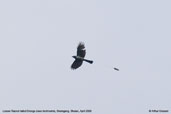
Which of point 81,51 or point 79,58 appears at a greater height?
point 81,51

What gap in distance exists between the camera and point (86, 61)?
35812mm

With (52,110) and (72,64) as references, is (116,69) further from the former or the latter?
(52,110)

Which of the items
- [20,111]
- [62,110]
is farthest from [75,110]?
[20,111]

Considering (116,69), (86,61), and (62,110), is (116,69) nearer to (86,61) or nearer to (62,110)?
(86,61)

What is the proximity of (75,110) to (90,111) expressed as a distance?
32.0 inches

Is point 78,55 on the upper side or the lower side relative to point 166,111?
upper

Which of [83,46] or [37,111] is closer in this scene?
[37,111]

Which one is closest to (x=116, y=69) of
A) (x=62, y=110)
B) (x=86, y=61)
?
Result: (x=86, y=61)

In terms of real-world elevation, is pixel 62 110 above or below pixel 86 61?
below

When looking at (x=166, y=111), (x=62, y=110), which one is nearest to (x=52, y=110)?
(x=62, y=110)

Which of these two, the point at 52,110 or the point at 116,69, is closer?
the point at 52,110

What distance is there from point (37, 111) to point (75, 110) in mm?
1968

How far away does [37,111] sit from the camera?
111ft

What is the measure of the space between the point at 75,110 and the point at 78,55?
3437 mm
